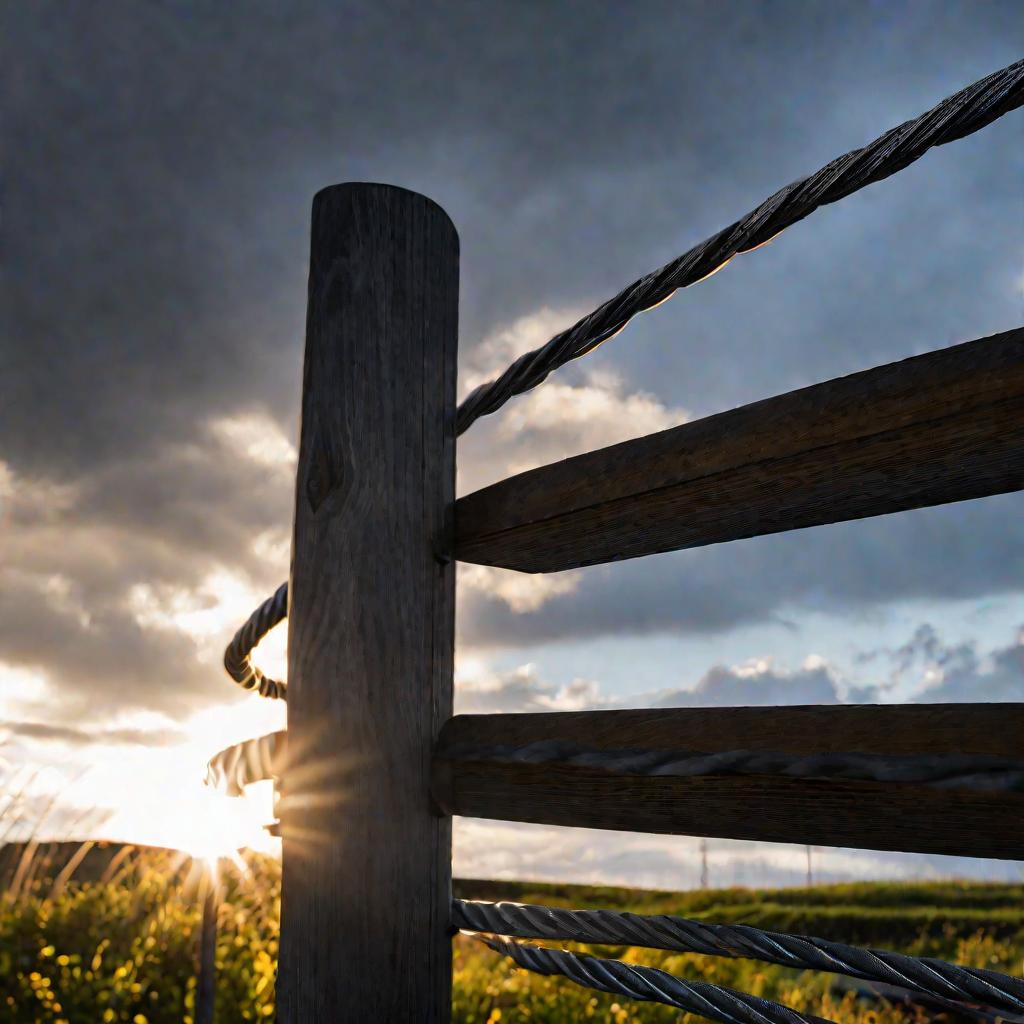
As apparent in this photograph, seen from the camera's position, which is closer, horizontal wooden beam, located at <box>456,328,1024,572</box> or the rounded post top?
horizontal wooden beam, located at <box>456,328,1024,572</box>

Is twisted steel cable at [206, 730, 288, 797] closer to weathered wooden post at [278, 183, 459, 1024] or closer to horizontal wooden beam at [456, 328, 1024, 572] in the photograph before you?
weathered wooden post at [278, 183, 459, 1024]

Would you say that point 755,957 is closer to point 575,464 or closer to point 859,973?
point 859,973

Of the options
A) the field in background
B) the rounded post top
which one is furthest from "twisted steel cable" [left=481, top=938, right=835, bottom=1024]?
the field in background

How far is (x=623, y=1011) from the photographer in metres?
4.44

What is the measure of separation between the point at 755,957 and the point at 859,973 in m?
0.11

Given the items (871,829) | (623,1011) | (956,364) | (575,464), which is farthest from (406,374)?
(623,1011)

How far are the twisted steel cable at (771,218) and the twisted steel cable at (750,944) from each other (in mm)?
785

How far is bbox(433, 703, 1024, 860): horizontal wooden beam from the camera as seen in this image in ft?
3.11

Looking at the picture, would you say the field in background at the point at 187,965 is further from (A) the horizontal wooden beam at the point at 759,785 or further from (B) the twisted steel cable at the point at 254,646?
(A) the horizontal wooden beam at the point at 759,785

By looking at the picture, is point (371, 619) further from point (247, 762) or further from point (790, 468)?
point (790, 468)

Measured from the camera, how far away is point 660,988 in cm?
118

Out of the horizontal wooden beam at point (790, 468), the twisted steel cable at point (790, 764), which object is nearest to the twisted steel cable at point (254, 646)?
the horizontal wooden beam at point (790, 468)

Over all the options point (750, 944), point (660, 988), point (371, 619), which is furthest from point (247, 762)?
point (750, 944)

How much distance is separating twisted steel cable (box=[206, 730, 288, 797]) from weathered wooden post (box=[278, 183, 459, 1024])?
159 millimetres
